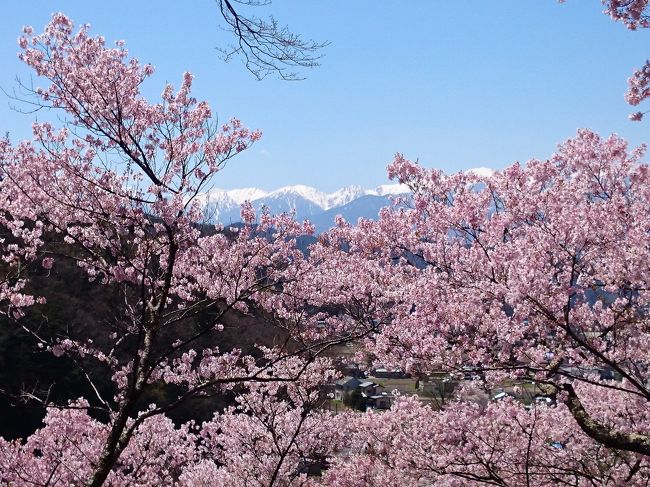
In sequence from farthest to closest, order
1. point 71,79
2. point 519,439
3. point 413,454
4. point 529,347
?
point 413,454, point 519,439, point 71,79, point 529,347

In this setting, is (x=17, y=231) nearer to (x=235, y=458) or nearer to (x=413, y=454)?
(x=413, y=454)

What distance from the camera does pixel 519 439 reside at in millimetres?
8680

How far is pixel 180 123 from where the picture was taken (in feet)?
23.0

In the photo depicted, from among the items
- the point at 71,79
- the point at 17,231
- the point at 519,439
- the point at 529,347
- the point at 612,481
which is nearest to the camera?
the point at 529,347

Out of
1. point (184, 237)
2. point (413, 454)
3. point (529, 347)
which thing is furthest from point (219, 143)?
point (413, 454)

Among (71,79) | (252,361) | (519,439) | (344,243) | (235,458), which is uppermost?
(344,243)

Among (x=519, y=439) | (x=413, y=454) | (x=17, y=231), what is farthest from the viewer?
(x=413, y=454)

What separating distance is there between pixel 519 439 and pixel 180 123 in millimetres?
7292

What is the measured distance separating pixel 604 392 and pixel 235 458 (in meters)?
10.1

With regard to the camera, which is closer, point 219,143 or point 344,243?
point 219,143

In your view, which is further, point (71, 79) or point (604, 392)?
point (604, 392)

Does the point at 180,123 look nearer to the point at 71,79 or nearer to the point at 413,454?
the point at 71,79

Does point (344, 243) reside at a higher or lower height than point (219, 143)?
higher

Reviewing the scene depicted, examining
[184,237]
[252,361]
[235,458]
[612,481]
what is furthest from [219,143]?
[235,458]
